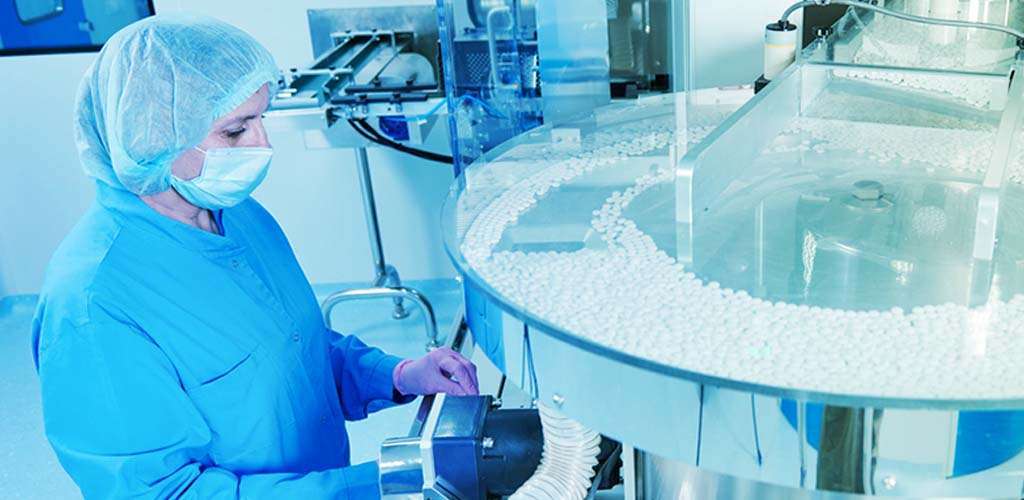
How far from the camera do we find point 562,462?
1054 millimetres

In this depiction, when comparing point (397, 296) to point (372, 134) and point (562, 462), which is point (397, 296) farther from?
point (562, 462)

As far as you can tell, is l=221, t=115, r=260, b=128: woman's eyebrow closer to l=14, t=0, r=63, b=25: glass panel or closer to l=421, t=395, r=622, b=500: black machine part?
l=421, t=395, r=622, b=500: black machine part

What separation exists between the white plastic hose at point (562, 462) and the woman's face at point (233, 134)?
51 centimetres

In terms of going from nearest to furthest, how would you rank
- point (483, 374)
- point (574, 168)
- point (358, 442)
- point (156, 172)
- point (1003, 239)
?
1. point (1003, 239)
2. point (156, 172)
3. point (574, 168)
4. point (483, 374)
5. point (358, 442)

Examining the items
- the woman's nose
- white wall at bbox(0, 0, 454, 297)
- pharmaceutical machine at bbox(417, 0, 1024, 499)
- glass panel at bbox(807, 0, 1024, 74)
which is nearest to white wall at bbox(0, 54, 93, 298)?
white wall at bbox(0, 0, 454, 297)

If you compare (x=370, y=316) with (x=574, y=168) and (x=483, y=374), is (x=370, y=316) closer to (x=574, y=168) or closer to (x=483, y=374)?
(x=483, y=374)

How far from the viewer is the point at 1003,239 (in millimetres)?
1030

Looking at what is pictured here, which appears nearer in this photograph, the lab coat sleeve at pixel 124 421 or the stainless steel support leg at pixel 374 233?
the lab coat sleeve at pixel 124 421

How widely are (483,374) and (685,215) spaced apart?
53 centimetres

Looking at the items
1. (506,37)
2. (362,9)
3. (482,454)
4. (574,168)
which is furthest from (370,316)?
(482,454)

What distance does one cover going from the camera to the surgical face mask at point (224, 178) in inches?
46.6

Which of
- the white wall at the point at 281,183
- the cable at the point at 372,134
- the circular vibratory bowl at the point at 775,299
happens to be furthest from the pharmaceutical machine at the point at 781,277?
the white wall at the point at 281,183

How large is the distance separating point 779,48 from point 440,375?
742mm

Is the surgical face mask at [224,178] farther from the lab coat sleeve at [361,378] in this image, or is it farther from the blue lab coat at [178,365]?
the lab coat sleeve at [361,378]
